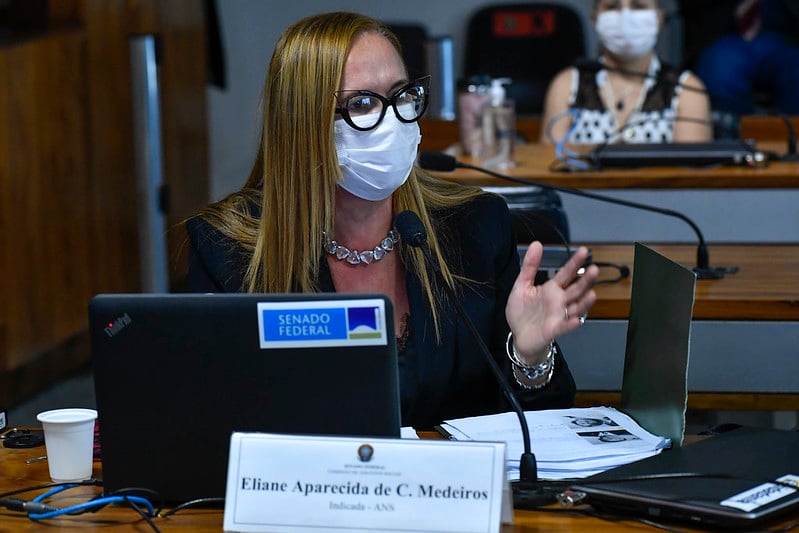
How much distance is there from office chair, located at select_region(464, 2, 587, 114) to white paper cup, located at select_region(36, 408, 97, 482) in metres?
4.06

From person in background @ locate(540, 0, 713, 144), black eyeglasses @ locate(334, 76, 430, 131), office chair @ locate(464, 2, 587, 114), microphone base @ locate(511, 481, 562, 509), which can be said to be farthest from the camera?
office chair @ locate(464, 2, 587, 114)

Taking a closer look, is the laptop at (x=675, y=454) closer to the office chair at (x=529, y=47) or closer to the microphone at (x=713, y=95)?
the microphone at (x=713, y=95)

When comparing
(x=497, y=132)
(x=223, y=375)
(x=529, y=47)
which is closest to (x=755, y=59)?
(x=529, y=47)

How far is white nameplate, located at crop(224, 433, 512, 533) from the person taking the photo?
1.11m

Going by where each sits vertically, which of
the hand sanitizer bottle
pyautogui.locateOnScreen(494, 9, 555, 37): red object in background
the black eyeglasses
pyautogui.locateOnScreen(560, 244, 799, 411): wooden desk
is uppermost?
pyautogui.locateOnScreen(494, 9, 555, 37): red object in background

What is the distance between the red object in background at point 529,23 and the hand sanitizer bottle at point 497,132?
2.05 meters

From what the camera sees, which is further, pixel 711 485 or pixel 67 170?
pixel 67 170

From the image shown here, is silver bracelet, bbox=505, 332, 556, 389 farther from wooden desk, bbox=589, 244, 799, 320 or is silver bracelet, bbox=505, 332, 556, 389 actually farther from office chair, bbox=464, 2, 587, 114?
office chair, bbox=464, 2, 587, 114

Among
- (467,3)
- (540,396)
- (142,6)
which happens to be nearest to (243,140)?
(467,3)

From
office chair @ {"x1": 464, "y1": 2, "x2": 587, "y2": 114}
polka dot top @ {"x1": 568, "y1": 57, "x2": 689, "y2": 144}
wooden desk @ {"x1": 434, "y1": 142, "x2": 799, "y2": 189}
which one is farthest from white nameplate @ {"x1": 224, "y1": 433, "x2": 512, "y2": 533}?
office chair @ {"x1": 464, "y1": 2, "x2": 587, "y2": 114}

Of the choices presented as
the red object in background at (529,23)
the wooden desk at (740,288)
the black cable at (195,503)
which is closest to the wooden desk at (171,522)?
the black cable at (195,503)

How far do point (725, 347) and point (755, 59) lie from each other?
124 inches

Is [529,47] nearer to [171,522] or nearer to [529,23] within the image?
[529,23]

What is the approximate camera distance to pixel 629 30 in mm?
3811
